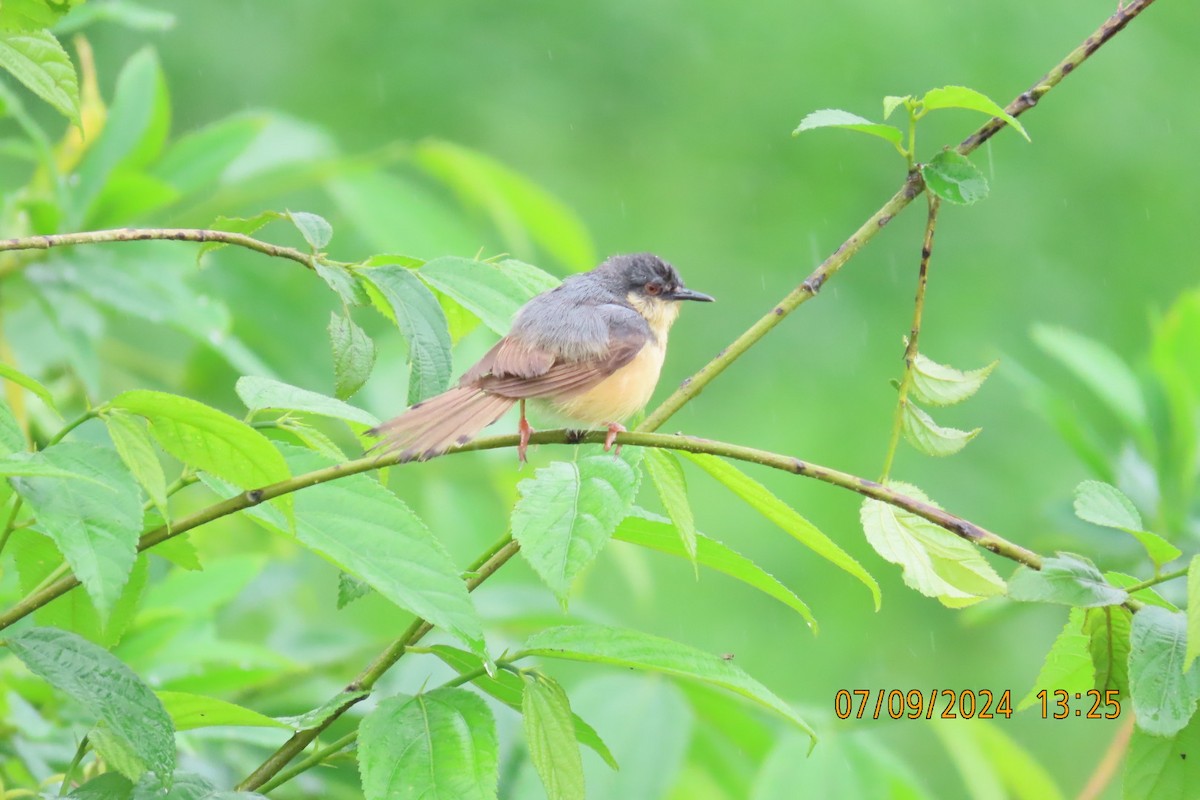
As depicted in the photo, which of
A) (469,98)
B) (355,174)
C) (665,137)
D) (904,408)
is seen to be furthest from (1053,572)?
(665,137)

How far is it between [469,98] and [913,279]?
8.91 ft

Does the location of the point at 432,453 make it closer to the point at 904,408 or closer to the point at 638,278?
the point at 904,408

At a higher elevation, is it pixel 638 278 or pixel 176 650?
pixel 638 278

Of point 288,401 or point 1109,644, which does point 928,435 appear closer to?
point 1109,644

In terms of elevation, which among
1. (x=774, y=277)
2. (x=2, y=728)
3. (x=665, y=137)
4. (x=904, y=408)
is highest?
(x=665, y=137)

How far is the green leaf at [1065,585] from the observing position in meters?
1.66

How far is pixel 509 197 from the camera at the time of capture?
3.62 m

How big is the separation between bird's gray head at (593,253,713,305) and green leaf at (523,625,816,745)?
2284mm

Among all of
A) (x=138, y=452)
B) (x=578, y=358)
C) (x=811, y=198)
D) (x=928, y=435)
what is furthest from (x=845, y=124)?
(x=811, y=198)

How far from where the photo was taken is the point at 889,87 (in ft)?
24.3

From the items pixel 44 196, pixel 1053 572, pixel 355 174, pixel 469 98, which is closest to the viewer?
pixel 1053 572

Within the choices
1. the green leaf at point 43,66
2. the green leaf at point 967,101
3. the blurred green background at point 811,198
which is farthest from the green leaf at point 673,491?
the blurred green background at point 811,198

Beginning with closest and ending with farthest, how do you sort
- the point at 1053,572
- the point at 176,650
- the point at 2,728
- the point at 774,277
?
the point at 1053,572, the point at 2,728, the point at 176,650, the point at 774,277

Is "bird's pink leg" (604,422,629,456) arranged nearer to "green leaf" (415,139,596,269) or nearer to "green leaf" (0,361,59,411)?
"green leaf" (0,361,59,411)
